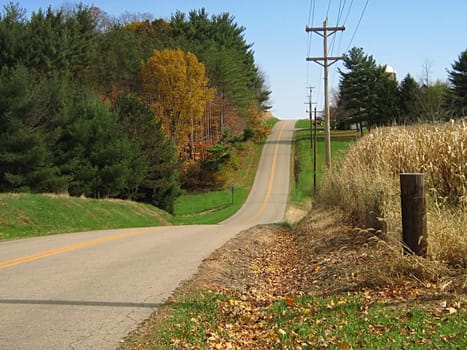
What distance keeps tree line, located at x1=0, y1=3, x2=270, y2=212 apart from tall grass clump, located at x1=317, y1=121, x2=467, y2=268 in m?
25.6

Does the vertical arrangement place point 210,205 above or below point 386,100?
below

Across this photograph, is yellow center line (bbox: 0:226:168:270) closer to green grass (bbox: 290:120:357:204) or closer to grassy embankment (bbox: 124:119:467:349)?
grassy embankment (bbox: 124:119:467:349)

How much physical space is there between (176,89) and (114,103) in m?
14.4

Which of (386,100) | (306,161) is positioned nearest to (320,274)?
(386,100)

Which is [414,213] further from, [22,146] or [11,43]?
[11,43]

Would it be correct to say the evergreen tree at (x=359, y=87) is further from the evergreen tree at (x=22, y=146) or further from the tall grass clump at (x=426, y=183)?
the tall grass clump at (x=426, y=183)

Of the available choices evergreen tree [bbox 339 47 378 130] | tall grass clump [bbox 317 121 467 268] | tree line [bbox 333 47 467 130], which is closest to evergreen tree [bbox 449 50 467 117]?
tree line [bbox 333 47 467 130]

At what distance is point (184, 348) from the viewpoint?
564 centimetres

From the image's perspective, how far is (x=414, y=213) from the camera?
7.06 m

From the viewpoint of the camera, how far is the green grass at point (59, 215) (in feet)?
75.1

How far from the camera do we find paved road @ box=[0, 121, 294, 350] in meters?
6.15

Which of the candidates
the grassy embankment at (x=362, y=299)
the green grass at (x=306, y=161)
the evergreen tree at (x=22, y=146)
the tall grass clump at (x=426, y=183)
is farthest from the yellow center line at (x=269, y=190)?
the grassy embankment at (x=362, y=299)

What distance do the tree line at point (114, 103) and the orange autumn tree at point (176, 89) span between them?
0.12 meters

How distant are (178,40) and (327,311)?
6415cm
